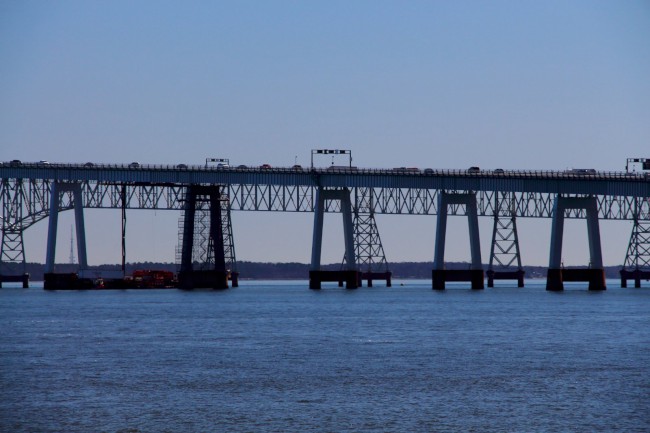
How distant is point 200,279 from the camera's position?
18662 centimetres

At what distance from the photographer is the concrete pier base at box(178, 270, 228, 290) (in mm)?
185750

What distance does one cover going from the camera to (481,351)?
238 feet

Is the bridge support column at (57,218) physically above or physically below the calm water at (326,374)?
above

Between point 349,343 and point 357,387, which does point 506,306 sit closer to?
point 349,343

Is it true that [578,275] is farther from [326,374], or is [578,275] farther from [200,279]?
[326,374]

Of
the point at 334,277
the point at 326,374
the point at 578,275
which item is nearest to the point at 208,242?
the point at 334,277

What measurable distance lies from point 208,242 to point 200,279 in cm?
745

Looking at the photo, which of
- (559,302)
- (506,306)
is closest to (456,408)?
(506,306)

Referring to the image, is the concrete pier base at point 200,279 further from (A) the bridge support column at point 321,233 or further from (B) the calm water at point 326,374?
(B) the calm water at point 326,374

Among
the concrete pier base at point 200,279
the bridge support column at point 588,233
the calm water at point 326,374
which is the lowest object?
the calm water at point 326,374

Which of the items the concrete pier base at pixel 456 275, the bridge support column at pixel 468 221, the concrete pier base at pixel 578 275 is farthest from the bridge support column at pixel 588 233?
the concrete pier base at pixel 456 275

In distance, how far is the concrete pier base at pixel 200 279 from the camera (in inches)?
7313

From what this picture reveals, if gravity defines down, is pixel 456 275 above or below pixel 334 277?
Result: above

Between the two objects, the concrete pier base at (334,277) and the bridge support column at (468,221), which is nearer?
the bridge support column at (468,221)
